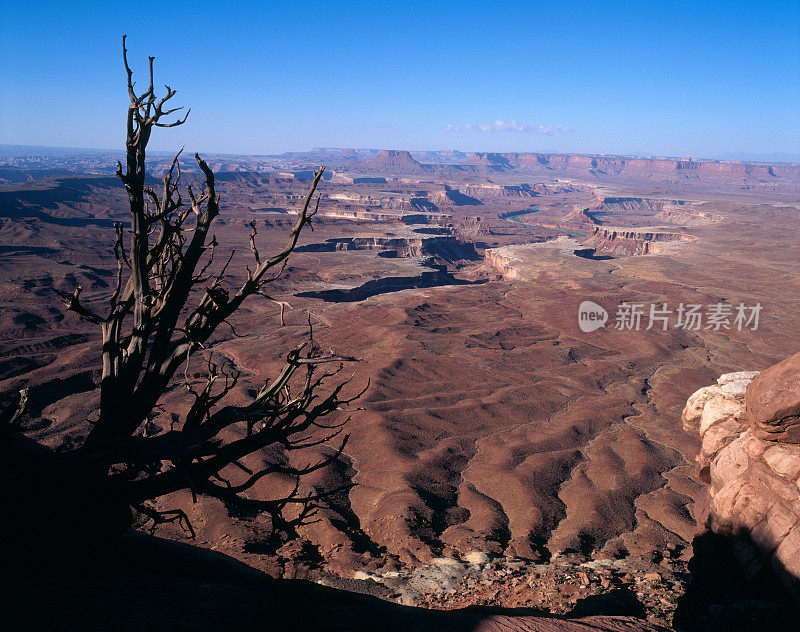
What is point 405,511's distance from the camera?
13141 mm

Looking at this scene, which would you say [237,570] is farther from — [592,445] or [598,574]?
[592,445]

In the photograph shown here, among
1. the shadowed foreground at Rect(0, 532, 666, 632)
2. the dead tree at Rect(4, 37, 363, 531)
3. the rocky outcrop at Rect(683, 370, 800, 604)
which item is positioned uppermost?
the dead tree at Rect(4, 37, 363, 531)

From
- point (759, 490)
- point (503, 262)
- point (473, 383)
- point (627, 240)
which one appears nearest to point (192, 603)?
point (759, 490)

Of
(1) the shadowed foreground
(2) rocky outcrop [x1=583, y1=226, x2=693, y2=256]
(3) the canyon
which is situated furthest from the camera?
(2) rocky outcrop [x1=583, y1=226, x2=693, y2=256]

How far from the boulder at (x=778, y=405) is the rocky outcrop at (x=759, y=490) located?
0.02 metres

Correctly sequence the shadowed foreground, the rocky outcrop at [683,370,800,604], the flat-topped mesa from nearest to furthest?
1. the shadowed foreground
2. the rocky outcrop at [683,370,800,604]
3. the flat-topped mesa

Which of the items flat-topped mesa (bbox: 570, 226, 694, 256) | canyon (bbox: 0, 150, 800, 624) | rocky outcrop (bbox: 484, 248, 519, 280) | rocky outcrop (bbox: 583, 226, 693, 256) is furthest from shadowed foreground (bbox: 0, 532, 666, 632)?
rocky outcrop (bbox: 583, 226, 693, 256)

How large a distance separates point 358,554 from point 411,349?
2008cm

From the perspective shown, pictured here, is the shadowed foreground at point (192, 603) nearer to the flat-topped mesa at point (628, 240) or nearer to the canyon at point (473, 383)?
the canyon at point (473, 383)

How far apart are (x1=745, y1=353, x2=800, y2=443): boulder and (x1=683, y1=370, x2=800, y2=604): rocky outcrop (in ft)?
0.06

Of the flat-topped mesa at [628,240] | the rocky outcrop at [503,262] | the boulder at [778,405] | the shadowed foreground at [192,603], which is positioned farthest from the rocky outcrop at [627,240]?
the shadowed foreground at [192,603]

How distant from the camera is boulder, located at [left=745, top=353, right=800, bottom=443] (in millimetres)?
9125

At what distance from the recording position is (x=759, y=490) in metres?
9.16

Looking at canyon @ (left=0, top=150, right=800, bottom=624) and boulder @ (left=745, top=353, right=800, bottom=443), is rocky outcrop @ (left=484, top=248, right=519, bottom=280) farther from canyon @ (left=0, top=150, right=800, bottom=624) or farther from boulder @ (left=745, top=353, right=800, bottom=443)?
boulder @ (left=745, top=353, right=800, bottom=443)
